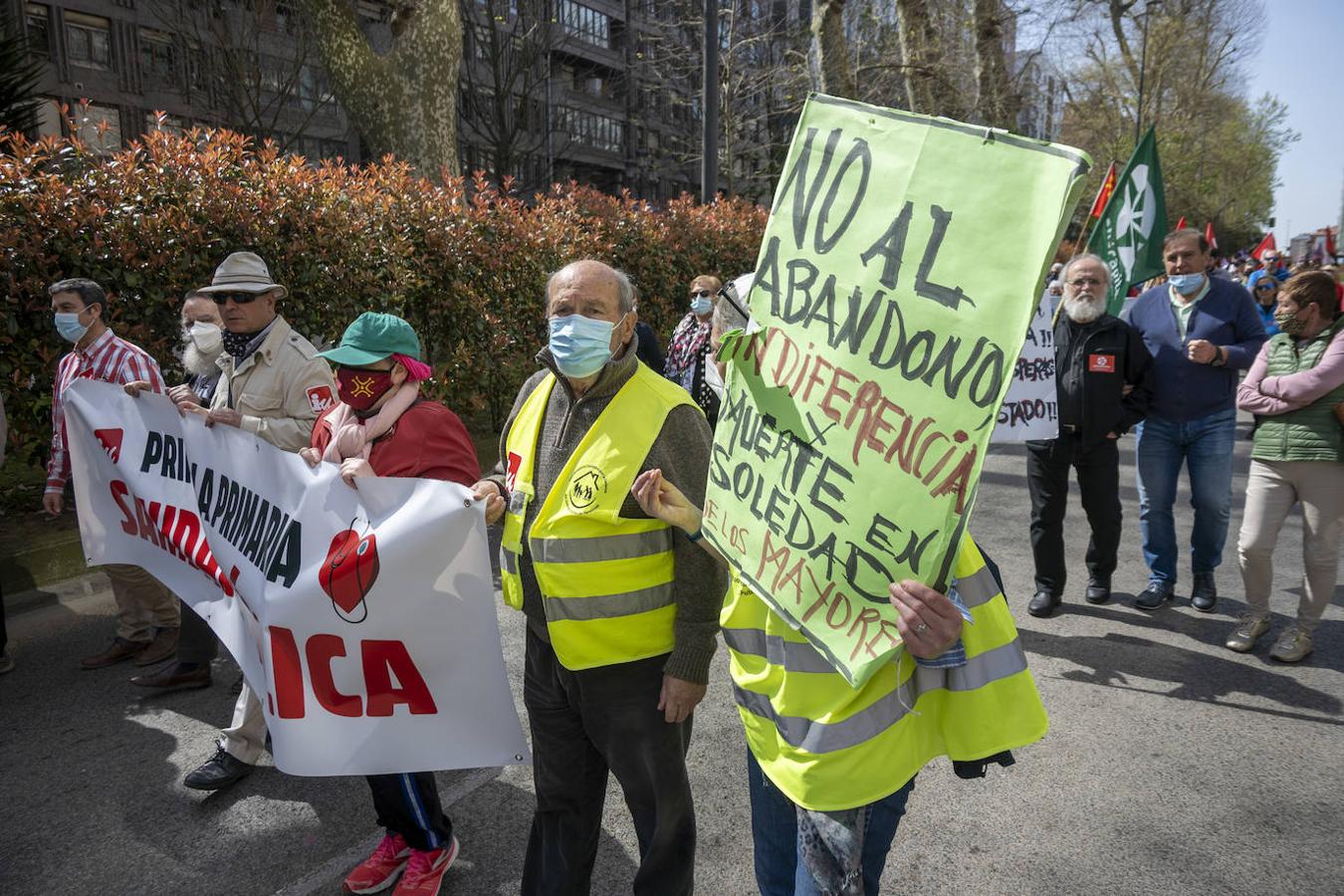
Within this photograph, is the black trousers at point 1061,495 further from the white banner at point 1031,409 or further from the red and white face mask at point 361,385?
the red and white face mask at point 361,385

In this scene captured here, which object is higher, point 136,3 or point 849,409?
point 136,3

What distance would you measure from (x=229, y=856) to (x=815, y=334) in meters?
2.77

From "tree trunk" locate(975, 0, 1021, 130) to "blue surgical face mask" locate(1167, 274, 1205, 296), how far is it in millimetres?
12865

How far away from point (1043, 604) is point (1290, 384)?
1752 millimetres

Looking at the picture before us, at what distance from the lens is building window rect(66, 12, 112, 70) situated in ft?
81.0

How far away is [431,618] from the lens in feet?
8.53

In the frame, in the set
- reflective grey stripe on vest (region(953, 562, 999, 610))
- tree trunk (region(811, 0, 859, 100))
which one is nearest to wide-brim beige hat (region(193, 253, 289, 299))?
reflective grey stripe on vest (region(953, 562, 999, 610))

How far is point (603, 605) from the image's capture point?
2.26 m

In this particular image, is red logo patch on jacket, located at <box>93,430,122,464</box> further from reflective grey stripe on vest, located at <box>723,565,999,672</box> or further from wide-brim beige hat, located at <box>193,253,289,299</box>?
reflective grey stripe on vest, located at <box>723,565,999,672</box>

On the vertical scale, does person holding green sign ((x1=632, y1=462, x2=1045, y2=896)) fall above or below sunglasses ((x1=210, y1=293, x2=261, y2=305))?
below

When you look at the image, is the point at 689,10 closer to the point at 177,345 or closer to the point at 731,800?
the point at 177,345

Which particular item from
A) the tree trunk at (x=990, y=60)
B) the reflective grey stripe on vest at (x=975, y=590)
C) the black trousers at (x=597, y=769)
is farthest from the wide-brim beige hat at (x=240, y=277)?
the tree trunk at (x=990, y=60)

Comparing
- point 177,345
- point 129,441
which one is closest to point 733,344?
point 129,441

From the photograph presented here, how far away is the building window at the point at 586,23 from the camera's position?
4472 centimetres
